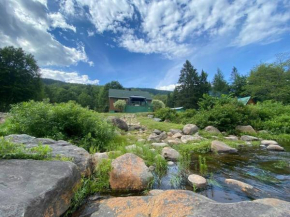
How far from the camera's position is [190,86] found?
35500 mm

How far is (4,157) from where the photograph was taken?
224cm

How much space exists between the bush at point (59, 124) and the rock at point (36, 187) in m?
2.85

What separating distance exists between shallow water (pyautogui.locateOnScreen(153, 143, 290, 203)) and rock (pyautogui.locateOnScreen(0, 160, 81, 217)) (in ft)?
5.62

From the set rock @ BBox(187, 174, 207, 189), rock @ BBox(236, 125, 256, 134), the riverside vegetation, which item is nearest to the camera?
the riverside vegetation

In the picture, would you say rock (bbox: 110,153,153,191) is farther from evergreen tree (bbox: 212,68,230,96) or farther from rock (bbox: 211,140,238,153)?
evergreen tree (bbox: 212,68,230,96)

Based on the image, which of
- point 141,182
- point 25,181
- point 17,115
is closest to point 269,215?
point 141,182

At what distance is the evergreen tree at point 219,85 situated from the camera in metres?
42.0

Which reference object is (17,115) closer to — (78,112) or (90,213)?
(78,112)

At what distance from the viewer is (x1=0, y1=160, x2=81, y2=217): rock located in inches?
56.4

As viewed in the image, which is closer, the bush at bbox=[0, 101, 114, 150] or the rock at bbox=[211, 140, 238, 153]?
the bush at bbox=[0, 101, 114, 150]

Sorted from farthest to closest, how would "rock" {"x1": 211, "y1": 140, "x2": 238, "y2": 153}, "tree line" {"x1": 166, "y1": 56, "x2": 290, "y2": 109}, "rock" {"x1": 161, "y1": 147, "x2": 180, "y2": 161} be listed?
"tree line" {"x1": 166, "y1": 56, "x2": 290, "y2": 109} → "rock" {"x1": 211, "y1": 140, "x2": 238, "y2": 153} → "rock" {"x1": 161, "y1": 147, "x2": 180, "y2": 161}

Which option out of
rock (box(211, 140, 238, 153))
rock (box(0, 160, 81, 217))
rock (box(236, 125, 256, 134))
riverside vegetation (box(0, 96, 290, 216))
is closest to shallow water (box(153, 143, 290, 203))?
riverside vegetation (box(0, 96, 290, 216))

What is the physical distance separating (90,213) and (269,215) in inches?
79.9

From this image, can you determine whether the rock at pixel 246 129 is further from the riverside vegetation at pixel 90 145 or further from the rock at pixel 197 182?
the rock at pixel 197 182
